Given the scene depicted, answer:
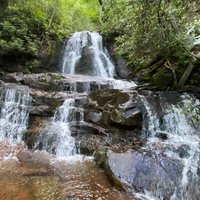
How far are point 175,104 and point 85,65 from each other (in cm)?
688

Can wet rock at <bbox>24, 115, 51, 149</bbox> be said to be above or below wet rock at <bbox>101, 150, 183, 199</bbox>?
above

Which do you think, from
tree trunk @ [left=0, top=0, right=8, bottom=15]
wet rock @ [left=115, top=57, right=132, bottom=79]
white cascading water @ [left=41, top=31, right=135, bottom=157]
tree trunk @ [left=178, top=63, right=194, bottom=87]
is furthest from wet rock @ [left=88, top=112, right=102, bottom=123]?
tree trunk @ [left=0, top=0, right=8, bottom=15]

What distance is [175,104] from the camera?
7.68 m

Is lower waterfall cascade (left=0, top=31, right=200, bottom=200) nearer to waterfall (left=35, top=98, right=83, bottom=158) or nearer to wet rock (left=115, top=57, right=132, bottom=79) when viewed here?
waterfall (left=35, top=98, right=83, bottom=158)

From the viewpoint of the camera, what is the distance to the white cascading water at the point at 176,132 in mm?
5445

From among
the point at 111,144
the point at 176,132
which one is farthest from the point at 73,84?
the point at 176,132

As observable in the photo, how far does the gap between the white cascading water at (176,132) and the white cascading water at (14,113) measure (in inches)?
146

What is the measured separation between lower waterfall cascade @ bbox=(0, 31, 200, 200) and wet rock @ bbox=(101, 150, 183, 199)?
19mm

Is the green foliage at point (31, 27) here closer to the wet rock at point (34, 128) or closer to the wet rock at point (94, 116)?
the wet rock at point (34, 128)

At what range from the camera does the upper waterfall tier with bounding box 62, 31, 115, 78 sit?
530 inches

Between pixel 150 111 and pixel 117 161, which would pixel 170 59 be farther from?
pixel 117 161

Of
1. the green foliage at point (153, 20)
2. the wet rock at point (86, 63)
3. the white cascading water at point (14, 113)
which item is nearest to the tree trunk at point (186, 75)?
the green foliage at point (153, 20)

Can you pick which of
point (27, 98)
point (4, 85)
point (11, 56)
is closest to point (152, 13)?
point (27, 98)

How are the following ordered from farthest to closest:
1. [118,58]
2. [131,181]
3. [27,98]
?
[118,58] → [27,98] → [131,181]
